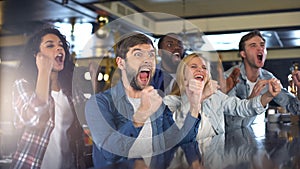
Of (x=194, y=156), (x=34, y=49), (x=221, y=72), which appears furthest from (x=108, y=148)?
(x=221, y=72)

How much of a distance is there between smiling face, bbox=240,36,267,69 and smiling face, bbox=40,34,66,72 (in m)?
0.84

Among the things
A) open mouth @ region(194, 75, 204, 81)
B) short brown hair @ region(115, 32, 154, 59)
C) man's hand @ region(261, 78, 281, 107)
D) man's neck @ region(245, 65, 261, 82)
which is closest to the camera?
short brown hair @ region(115, 32, 154, 59)

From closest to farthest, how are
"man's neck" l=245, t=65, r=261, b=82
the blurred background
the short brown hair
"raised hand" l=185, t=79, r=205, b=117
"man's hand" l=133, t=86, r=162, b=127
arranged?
"man's hand" l=133, t=86, r=162, b=127, the short brown hair, "raised hand" l=185, t=79, r=205, b=117, "man's neck" l=245, t=65, r=261, b=82, the blurred background

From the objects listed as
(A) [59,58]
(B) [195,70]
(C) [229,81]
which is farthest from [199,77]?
(C) [229,81]

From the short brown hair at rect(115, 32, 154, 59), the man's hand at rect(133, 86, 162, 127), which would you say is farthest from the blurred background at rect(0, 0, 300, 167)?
the man's hand at rect(133, 86, 162, 127)

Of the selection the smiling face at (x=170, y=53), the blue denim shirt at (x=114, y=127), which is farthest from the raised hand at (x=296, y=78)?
the blue denim shirt at (x=114, y=127)

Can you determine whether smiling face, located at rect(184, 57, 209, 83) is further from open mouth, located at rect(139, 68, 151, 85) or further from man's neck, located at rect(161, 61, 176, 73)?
open mouth, located at rect(139, 68, 151, 85)

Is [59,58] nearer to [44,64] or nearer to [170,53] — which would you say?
[44,64]

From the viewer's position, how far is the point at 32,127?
113cm

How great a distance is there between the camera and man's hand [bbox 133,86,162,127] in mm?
762

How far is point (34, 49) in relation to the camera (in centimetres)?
118

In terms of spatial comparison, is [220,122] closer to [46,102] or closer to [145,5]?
[46,102]

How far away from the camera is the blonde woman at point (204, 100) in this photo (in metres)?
1.09

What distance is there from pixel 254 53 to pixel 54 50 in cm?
90
